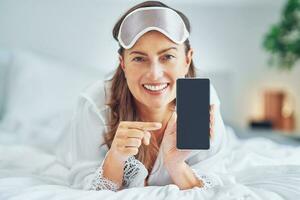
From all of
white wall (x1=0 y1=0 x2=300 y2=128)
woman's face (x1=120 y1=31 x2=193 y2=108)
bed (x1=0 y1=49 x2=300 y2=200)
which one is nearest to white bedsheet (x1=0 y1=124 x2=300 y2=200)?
bed (x1=0 y1=49 x2=300 y2=200)

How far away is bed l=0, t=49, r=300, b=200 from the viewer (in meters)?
0.65

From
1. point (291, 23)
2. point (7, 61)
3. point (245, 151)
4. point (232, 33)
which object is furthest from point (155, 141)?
point (291, 23)

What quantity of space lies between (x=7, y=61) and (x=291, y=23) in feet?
3.58

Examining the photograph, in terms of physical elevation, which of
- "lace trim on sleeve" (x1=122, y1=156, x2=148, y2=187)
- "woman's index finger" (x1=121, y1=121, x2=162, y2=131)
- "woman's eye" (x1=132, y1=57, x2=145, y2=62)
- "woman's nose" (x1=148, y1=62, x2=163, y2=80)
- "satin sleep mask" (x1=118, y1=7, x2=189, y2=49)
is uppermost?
"satin sleep mask" (x1=118, y1=7, x2=189, y2=49)

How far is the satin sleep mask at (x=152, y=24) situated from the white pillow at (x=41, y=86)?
25.9 inches

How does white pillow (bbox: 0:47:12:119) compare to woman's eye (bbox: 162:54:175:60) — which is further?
white pillow (bbox: 0:47:12:119)

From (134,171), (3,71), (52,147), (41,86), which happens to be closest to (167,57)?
(134,171)

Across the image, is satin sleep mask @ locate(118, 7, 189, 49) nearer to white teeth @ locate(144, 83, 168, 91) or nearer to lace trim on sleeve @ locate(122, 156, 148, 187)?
white teeth @ locate(144, 83, 168, 91)

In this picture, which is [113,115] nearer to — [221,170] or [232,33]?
[221,170]

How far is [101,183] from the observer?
697 mm

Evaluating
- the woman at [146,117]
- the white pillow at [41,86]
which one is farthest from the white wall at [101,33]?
the woman at [146,117]

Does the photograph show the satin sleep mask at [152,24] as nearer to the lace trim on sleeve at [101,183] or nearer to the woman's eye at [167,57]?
the woman's eye at [167,57]

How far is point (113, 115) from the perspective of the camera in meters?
0.75

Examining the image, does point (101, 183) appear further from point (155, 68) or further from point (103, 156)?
point (155, 68)
